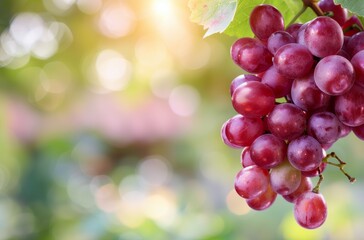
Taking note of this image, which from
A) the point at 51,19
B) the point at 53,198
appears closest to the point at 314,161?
the point at 51,19

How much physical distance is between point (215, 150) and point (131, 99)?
19.5 inches

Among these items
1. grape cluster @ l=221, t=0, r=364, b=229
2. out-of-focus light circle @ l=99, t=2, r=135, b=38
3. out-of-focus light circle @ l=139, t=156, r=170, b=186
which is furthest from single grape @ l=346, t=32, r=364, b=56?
out-of-focus light circle @ l=139, t=156, r=170, b=186

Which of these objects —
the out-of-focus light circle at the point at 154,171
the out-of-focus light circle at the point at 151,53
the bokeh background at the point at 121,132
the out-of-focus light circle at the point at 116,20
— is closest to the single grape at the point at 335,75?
the bokeh background at the point at 121,132

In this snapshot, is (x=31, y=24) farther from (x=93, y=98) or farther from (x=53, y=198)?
(x=53, y=198)

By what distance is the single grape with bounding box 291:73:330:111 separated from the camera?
477 mm

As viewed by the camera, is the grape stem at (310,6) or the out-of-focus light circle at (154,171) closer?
the grape stem at (310,6)

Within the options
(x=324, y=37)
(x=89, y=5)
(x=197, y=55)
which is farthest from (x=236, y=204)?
(x=324, y=37)

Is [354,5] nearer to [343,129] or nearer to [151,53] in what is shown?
[343,129]

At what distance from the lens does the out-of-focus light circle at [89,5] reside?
2.09 meters

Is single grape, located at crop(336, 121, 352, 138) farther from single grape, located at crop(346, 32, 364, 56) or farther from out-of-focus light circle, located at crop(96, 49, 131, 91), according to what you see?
out-of-focus light circle, located at crop(96, 49, 131, 91)

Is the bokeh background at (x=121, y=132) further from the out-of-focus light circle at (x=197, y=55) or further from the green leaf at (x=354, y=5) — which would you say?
the green leaf at (x=354, y=5)

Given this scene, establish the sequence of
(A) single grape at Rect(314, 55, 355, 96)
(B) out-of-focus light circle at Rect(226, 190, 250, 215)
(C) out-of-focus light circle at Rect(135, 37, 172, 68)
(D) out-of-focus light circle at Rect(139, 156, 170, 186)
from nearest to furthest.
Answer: (A) single grape at Rect(314, 55, 355, 96) → (C) out-of-focus light circle at Rect(135, 37, 172, 68) → (B) out-of-focus light circle at Rect(226, 190, 250, 215) → (D) out-of-focus light circle at Rect(139, 156, 170, 186)

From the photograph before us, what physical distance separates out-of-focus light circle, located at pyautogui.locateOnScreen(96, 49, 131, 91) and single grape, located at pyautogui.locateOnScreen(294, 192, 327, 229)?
1898 millimetres

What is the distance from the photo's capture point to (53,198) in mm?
2764
